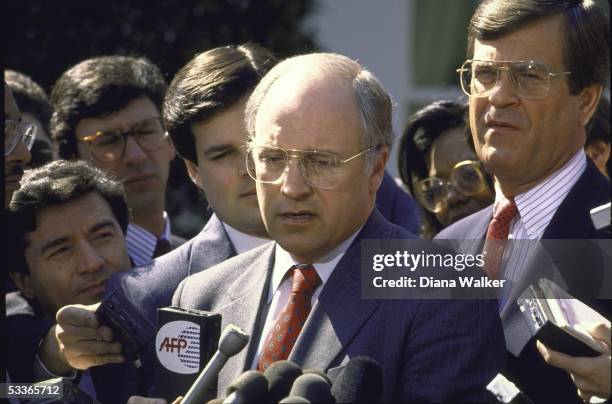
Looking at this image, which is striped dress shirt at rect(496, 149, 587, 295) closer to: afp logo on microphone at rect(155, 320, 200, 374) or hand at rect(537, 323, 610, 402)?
hand at rect(537, 323, 610, 402)

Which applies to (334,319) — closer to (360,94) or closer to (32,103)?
(360,94)

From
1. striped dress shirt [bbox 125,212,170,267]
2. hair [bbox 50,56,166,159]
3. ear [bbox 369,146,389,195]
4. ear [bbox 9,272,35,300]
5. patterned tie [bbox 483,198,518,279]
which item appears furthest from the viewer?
hair [bbox 50,56,166,159]

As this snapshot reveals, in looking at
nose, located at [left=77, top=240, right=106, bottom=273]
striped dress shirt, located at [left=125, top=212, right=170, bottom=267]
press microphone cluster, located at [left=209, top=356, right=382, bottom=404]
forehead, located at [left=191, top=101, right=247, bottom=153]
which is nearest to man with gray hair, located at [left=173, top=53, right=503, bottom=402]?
press microphone cluster, located at [left=209, top=356, right=382, bottom=404]

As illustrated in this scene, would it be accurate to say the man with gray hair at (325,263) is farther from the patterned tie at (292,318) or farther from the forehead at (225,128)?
the forehead at (225,128)

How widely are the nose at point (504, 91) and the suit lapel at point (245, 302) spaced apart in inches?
35.3

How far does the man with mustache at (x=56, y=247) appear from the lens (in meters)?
4.35

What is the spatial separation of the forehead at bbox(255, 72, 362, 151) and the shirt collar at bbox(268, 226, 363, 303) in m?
0.29

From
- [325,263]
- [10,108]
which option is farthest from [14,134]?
[325,263]

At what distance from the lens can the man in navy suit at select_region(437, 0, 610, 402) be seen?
3.75 meters

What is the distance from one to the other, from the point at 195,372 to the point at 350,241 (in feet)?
2.00

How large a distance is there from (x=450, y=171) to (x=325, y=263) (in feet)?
5.85

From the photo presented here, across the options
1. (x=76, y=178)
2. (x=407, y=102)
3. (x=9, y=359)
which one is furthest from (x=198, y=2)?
(x=9, y=359)

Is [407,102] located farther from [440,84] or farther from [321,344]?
[321,344]

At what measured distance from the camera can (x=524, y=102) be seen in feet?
12.4
